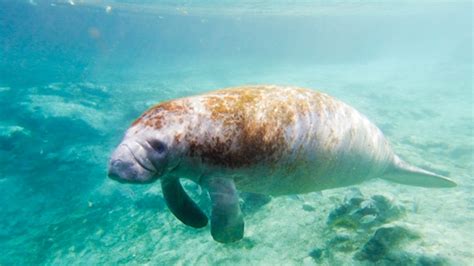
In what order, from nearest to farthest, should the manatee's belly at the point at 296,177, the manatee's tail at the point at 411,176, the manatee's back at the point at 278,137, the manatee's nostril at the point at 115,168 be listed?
the manatee's nostril at the point at 115,168 < the manatee's back at the point at 278,137 < the manatee's belly at the point at 296,177 < the manatee's tail at the point at 411,176

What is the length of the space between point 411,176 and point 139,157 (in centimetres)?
478

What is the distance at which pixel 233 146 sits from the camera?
2.89 meters

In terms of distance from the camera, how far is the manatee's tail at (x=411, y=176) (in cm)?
529

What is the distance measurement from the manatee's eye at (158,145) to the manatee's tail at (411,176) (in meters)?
3.91

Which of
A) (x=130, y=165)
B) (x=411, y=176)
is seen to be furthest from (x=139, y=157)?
(x=411, y=176)

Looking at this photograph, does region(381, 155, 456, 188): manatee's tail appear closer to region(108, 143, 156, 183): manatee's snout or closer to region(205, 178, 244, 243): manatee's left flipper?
region(205, 178, 244, 243): manatee's left flipper

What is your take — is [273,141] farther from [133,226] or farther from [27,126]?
[27,126]

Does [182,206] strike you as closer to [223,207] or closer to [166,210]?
[223,207]

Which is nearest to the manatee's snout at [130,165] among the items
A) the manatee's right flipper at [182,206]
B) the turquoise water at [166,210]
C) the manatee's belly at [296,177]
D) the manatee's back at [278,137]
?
the manatee's back at [278,137]

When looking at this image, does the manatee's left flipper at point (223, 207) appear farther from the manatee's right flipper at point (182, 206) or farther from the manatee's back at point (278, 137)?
the manatee's right flipper at point (182, 206)

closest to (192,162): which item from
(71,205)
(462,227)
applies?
(462,227)

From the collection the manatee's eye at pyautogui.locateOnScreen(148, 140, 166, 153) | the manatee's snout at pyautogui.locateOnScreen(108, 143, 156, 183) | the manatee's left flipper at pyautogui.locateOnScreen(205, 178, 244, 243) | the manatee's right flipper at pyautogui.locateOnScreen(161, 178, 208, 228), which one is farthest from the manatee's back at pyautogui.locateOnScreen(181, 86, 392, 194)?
the manatee's right flipper at pyautogui.locateOnScreen(161, 178, 208, 228)

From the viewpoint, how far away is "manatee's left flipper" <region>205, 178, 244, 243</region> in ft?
9.59

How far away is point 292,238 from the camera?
5.30 m
